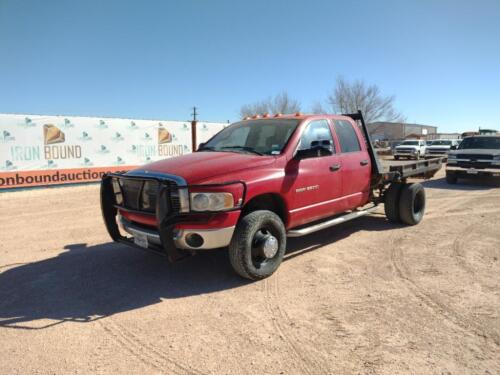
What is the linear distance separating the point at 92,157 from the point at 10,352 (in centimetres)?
1267

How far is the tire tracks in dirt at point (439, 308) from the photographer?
3242 mm

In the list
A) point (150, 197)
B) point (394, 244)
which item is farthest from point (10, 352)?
point (394, 244)

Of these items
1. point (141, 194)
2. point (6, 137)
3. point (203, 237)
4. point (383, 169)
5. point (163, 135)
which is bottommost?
point (203, 237)

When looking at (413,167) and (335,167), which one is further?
(413,167)

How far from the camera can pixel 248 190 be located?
416 cm

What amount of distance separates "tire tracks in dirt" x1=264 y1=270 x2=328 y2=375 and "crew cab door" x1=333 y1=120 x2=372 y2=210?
2012mm


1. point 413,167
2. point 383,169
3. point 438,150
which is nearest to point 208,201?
point 383,169

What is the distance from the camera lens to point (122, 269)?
4.93 meters

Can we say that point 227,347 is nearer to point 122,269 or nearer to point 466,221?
point 122,269

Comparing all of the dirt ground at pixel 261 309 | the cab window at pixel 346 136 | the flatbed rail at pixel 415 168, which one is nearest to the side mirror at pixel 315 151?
the cab window at pixel 346 136

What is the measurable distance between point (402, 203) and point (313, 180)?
2.83 m

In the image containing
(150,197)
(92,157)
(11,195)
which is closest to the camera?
(150,197)

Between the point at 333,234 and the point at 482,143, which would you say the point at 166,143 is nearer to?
the point at 333,234

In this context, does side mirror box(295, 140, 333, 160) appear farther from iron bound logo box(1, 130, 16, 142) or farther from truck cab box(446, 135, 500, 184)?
iron bound logo box(1, 130, 16, 142)
